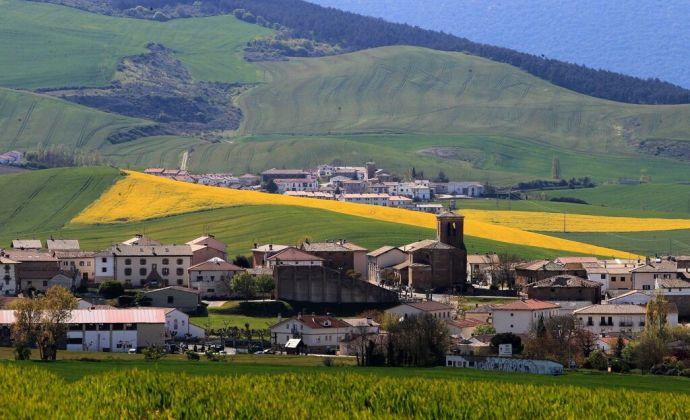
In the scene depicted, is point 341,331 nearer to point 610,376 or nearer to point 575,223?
point 610,376

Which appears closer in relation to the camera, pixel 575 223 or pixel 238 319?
pixel 238 319

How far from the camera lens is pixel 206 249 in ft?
364

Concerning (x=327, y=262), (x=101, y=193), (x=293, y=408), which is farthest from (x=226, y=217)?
(x=293, y=408)

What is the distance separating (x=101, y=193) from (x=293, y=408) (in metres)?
112

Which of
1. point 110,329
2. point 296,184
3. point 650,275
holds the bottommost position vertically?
point 650,275

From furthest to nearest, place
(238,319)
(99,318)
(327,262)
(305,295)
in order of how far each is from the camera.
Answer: (327,262), (305,295), (238,319), (99,318)

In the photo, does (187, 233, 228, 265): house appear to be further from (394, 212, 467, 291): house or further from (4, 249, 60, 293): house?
(394, 212, 467, 291): house

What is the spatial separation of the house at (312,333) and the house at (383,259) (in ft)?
97.5

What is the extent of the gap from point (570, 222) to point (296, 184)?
4234cm

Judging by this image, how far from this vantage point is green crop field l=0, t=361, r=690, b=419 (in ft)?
144

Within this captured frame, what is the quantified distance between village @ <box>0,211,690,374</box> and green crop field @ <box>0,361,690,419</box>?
15.9 m

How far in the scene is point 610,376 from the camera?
65.9 metres

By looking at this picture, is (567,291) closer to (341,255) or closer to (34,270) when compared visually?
(341,255)

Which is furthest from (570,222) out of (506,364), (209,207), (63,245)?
(506,364)
